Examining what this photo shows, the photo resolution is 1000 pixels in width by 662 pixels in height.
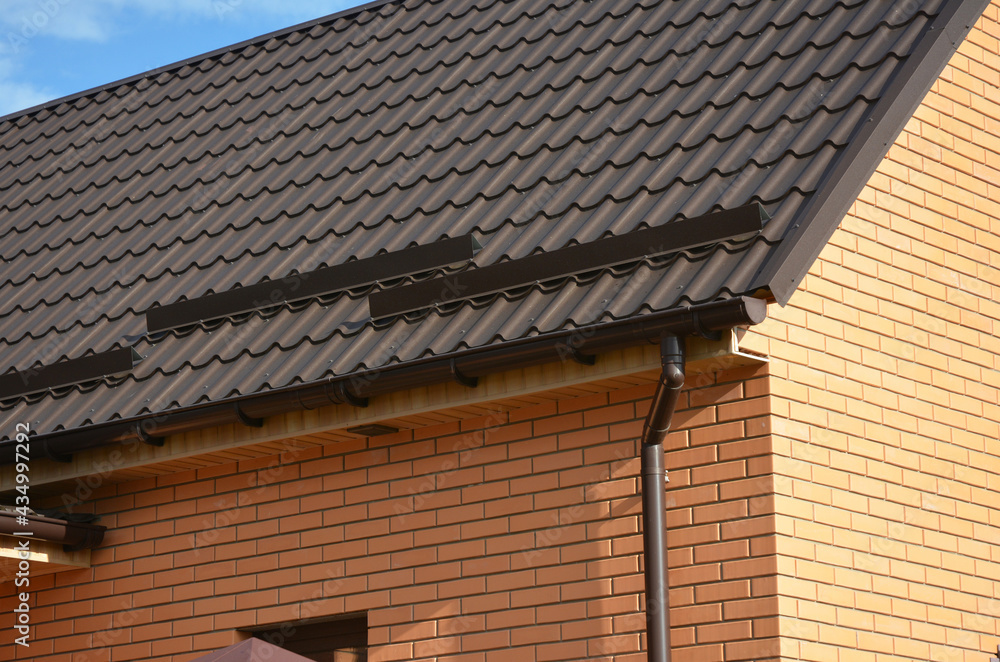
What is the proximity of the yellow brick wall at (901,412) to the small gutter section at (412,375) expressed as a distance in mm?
371

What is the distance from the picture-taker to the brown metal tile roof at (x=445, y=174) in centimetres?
591

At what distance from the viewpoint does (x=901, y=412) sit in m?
6.07

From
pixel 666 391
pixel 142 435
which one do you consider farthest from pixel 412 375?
pixel 142 435

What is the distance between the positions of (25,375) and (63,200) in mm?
2521

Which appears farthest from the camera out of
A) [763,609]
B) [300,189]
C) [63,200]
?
[63,200]

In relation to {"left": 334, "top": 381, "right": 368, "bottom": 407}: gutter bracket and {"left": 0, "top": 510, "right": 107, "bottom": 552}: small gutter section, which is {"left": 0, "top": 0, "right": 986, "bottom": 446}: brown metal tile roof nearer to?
{"left": 334, "top": 381, "right": 368, "bottom": 407}: gutter bracket

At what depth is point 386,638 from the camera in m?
6.25

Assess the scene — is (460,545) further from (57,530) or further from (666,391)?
(57,530)

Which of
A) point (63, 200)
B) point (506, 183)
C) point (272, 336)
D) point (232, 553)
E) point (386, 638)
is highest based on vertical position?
point (63, 200)

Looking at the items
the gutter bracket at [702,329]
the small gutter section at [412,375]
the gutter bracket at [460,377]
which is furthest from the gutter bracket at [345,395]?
the gutter bracket at [702,329]

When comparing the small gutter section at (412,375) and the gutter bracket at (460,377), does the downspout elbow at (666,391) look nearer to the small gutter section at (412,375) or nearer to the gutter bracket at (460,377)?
the small gutter section at (412,375)

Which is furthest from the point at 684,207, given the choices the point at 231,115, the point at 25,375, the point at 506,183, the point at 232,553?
the point at 231,115

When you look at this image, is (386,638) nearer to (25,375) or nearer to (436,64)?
(25,375)

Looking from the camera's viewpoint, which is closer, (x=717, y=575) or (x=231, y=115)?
(x=717, y=575)
